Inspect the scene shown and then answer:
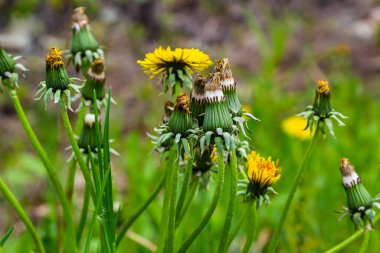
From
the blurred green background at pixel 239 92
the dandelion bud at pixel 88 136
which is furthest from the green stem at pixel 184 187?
the blurred green background at pixel 239 92

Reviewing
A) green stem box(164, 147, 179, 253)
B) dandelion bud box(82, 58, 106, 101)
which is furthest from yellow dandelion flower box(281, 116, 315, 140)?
green stem box(164, 147, 179, 253)

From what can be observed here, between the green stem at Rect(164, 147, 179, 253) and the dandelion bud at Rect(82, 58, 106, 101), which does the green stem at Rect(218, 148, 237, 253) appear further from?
the dandelion bud at Rect(82, 58, 106, 101)

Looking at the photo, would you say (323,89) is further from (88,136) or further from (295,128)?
(295,128)

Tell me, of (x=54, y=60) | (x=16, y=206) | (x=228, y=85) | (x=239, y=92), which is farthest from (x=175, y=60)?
(x=239, y=92)

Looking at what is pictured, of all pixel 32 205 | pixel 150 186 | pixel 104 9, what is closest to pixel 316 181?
pixel 150 186

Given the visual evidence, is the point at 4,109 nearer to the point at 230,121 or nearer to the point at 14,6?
the point at 14,6

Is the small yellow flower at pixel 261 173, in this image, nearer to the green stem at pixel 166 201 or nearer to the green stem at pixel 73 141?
the green stem at pixel 166 201
